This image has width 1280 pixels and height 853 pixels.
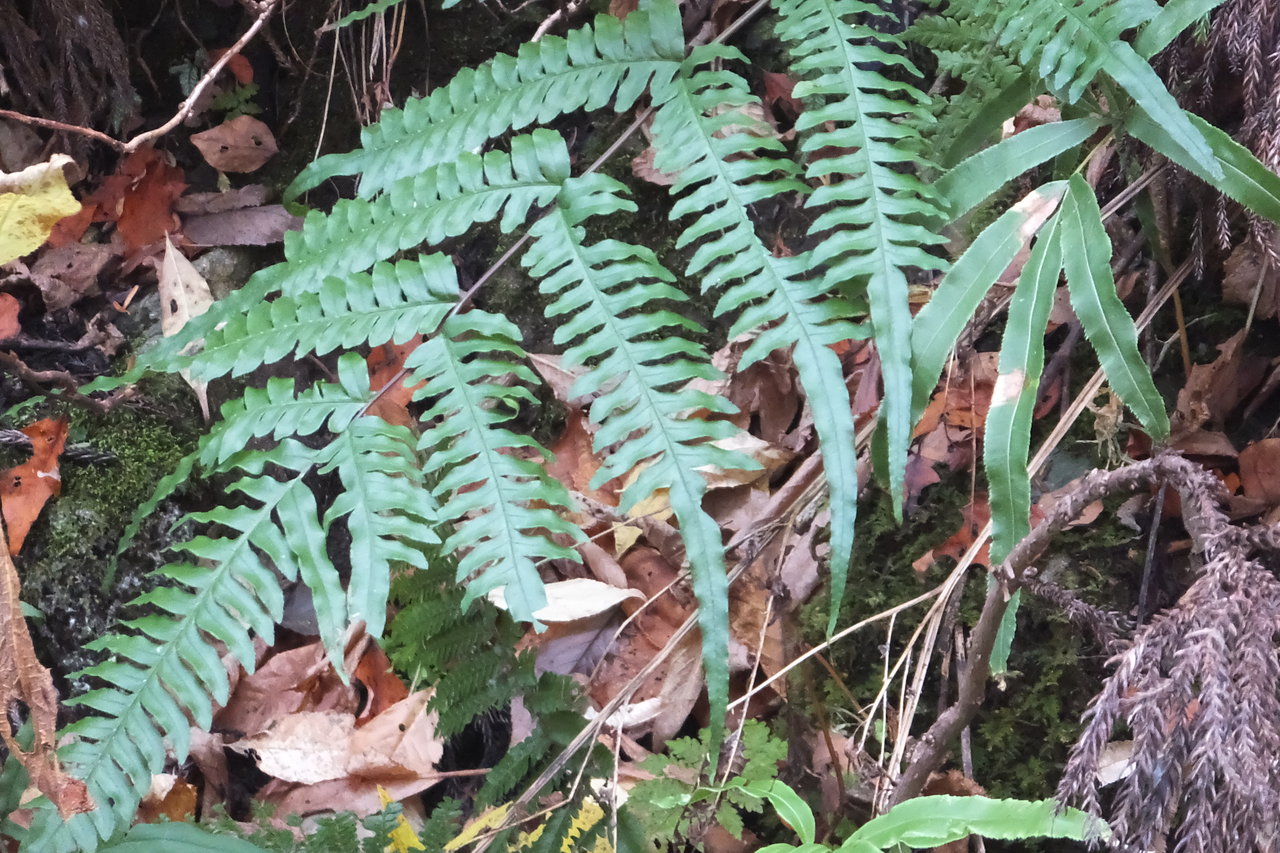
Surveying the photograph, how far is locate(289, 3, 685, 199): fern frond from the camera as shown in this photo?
1248 mm

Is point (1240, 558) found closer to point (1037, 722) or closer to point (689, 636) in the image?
point (1037, 722)

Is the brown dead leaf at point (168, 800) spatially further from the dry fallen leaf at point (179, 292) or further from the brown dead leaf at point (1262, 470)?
the brown dead leaf at point (1262, 470)

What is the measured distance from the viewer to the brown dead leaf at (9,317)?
6.29ft

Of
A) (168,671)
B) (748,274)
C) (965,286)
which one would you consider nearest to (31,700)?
(168,671)

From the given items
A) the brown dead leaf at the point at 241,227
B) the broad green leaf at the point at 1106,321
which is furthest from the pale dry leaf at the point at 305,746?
the broad green leaf at the point at 1106,321

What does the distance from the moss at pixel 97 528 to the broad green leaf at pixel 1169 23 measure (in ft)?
6.42

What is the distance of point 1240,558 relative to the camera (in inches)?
30.8

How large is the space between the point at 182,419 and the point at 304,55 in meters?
0.99

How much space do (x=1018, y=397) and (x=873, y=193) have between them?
32 centimetres

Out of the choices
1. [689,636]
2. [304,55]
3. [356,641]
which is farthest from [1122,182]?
[304,55]

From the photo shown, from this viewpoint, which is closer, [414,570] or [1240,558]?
[1240,558]

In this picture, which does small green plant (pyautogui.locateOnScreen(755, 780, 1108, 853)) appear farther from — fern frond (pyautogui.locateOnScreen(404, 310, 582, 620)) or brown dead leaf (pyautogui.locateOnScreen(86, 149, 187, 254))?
brown dead leaf (pyautogui.locateOnScreen(86, 149, 187, 254))

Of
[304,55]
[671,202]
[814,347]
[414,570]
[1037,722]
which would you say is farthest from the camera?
[304,55]

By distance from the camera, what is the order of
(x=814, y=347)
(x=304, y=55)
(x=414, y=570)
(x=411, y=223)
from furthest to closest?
(x=304, y=55), (x=414, y=570), (x=411, y=223), (x=814, y=347)
